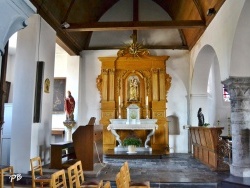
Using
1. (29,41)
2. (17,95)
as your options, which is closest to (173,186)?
(17,95)

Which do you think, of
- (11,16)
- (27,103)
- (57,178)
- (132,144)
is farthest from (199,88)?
(11,16)

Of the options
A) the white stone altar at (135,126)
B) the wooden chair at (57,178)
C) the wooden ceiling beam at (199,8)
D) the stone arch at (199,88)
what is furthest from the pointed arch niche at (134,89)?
the wooden chair at (57,178)

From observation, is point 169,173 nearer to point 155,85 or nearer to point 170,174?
point 170,174

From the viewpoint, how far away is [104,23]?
26.1 feet

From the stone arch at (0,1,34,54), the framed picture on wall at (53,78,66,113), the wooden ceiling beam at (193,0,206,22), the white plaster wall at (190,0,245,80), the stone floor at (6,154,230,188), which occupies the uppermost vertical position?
the wooden ceiling beam at (193,0,206,22)

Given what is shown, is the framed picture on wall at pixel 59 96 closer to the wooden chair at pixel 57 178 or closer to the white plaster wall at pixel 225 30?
the white plaster wall at pixel 225 30

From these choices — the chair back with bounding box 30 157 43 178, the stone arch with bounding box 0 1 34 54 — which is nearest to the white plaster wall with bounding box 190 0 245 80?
the chair back with bounding box 30 157 43 178

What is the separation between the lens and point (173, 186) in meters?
5.02

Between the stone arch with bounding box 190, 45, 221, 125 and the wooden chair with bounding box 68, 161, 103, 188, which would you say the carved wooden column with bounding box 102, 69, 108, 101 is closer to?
the stone arch with bounding box 190, 45, 221, 125

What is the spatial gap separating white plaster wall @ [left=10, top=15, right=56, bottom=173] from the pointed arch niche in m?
3.54

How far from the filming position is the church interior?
558 cm

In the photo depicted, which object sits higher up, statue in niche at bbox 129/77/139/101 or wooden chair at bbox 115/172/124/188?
statue in niche at bbox 129/77/139/101

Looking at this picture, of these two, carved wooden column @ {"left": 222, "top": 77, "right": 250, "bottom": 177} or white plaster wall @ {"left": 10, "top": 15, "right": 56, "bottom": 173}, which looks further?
white plaster wall @ {"left": 10, "top": 15, "right": 56, "bottom": 173}

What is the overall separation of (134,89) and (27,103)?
15.6ft
